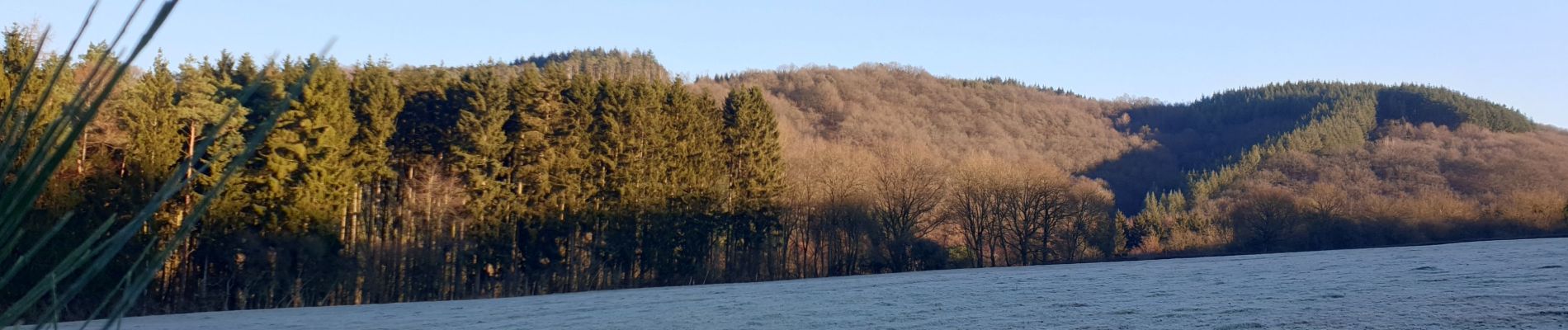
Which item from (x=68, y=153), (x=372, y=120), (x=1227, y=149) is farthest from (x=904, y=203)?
(x=1227, y=149)

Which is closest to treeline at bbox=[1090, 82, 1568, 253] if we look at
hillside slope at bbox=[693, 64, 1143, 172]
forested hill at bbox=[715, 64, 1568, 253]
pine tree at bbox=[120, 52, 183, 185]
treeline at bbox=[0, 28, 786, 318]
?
forested hill at bbox=[715, 64, 1568, 253]

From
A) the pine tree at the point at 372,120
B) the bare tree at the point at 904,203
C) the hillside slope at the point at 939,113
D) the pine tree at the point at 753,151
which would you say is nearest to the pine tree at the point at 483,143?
the pine tree at the point at 372,120

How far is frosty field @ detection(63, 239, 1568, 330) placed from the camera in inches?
616

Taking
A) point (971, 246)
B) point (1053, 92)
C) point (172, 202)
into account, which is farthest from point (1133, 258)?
point (1053, 92)

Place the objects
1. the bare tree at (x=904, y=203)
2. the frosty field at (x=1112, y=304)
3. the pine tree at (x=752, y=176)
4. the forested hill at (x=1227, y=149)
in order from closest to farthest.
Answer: the frosty field at (x=1112, y=304), the pine tree at (x=752, y=176), the bare tree at (x=904, y=203), the forested hill at (x=1227, y=149)

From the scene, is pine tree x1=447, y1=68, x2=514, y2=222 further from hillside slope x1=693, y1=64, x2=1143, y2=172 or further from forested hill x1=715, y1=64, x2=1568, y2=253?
hillside slope x1=693, y1=64, x2=1143, y2=172

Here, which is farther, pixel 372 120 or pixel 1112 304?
pixel 372 120

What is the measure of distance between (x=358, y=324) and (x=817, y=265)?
37.7 metres

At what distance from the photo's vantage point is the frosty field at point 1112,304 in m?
15.7

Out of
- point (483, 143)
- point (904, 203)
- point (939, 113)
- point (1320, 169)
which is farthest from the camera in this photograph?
point (939, 113)

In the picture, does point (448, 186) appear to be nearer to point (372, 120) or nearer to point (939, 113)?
point (372, 120)

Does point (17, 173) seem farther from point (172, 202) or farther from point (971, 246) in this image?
point (971, 246)

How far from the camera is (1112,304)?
19.7 metres

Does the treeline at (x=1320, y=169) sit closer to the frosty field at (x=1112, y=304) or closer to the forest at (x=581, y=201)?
the forest at (x=581, y=201)
